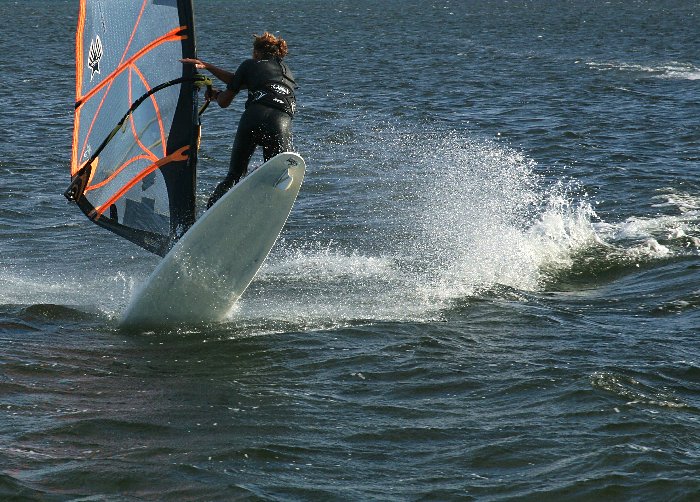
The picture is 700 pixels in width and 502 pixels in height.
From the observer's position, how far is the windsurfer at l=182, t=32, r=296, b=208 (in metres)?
8.35

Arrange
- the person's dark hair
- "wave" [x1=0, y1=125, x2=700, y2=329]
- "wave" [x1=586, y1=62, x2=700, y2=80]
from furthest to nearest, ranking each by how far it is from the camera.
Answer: "wave" [x1=586, y1=62, x2=700, y2=80]
"wave" [x1=0, y1=125, x2=700, y2=329]
the person's dark hair

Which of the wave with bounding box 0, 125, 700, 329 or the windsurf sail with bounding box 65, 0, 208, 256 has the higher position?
the windsurf sail with bounding box 65, 0, 208, 256

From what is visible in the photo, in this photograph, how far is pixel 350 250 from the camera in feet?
37.9

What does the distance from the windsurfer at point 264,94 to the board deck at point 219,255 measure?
1.14ft

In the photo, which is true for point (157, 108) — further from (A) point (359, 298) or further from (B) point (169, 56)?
(A) point (359, 298)

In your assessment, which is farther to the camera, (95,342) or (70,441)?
(95,342)

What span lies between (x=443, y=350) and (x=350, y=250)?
361cm

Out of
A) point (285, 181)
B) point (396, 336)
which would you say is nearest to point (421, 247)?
point (396, 336)

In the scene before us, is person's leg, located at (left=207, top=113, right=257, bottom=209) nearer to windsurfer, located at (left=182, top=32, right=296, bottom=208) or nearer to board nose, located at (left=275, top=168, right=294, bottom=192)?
windsurfer, located at (left=182, top=32, right=296, bottom=208)

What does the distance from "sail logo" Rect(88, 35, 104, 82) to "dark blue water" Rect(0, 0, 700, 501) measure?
1922mm

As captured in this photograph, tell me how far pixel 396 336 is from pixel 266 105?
1985 mm

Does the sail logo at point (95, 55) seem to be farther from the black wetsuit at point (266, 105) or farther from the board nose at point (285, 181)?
the board nose at point (285, 181)

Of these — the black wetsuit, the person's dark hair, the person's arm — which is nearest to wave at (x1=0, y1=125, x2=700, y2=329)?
the black wetsuit

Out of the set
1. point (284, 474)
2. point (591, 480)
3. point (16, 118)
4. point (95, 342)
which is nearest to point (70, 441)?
point (284, 474)
